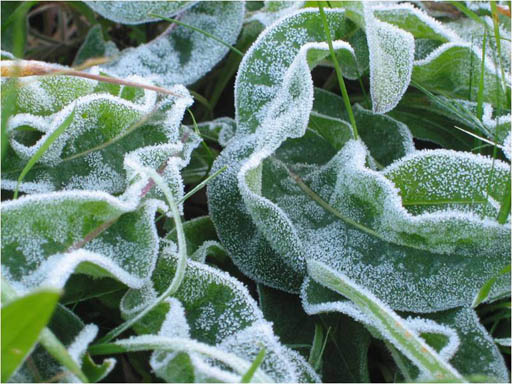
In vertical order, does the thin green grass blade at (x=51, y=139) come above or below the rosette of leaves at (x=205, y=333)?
above

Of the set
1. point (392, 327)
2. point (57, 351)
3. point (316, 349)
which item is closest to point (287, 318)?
point (316, 349)

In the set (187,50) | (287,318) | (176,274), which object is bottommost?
(287,318)

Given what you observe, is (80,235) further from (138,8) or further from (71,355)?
(138,8)

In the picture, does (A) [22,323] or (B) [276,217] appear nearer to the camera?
(A) [22,323]

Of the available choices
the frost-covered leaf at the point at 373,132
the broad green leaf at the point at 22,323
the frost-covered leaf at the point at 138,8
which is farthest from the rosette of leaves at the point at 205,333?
the frost-covered leaf at the point at 138,8

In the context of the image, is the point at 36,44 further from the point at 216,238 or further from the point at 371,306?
the point at 371,306

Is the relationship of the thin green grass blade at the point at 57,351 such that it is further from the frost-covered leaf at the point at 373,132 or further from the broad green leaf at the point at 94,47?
the broad green leaf at the point at 94,47
